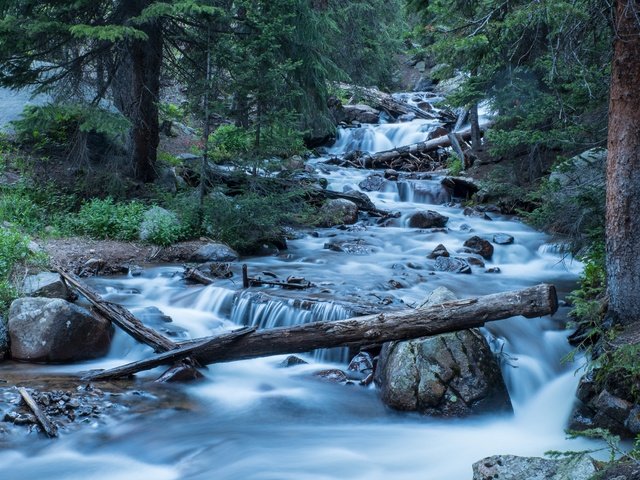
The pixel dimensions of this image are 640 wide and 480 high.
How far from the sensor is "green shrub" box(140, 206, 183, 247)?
12891 mm

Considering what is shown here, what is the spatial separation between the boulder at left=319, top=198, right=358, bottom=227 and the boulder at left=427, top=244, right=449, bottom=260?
349 centimetres

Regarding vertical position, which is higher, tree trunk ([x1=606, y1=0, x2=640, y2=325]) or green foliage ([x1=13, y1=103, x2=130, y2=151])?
green foliage ([x1=13, y1=103, x2=130, y2=151])

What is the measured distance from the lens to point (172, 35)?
14.8 m

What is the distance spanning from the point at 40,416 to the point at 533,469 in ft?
15.2

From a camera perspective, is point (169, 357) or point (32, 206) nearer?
point (169, 357)

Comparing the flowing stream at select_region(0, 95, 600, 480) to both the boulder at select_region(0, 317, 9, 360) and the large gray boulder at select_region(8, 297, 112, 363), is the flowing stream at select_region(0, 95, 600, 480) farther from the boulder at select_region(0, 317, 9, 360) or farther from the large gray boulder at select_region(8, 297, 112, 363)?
the boulder at select_region(0, 317, 9, 360)

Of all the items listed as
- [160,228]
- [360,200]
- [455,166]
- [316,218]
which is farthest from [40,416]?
[455,166]

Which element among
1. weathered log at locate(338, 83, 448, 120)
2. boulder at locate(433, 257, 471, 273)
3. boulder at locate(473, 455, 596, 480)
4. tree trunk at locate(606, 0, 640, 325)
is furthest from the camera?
weathered log at locate(338, 83, 448, 120)

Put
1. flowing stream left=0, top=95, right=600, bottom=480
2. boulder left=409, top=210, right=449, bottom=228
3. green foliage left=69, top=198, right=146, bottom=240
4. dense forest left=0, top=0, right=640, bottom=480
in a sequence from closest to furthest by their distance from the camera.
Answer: flowing stream left=0, top=95, right=600, bottom=480 → dense forest left=0, top=0, right=640, bottom=480 → green foliage left=69, top=198, right=146, bottom=240 → boulder left=409, top=210, right=449, bottom=228

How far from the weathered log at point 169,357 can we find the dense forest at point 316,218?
0.04 m

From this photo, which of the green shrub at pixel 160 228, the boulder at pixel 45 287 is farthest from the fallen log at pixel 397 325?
the green shrub at pixel 160 228

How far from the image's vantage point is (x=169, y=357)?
7898mm

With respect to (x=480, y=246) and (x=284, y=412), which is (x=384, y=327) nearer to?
(x=284, y=412)

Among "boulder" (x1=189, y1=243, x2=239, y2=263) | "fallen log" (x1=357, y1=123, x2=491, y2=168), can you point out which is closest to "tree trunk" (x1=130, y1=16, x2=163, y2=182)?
"boulder" (x1=189, y1=243, x2=239, y2=263)
